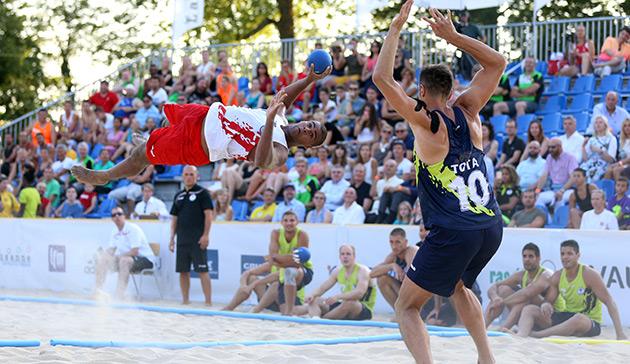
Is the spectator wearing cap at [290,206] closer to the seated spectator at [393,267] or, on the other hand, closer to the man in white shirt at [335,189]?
the man in white shirt at [335,189]

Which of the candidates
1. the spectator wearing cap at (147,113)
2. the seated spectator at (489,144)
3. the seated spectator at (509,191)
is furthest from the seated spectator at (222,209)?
the seated spectator at (509,191)

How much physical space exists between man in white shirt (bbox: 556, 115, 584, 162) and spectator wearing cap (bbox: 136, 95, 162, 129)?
7332 millimetres

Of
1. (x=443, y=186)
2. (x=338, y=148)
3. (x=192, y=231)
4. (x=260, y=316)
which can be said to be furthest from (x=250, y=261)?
(x=443, y=186)

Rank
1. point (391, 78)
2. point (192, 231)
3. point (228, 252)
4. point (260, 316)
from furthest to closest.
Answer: point (228, 252) → point (192, 231) → point (260, 316) → point (391, 78)

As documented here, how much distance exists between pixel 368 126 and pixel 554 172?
3291 mm

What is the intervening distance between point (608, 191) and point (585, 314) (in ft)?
8.68

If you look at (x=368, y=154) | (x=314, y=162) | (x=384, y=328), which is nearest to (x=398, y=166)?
(x=368, y=154)

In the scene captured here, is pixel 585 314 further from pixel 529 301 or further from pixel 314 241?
pixel 314 241

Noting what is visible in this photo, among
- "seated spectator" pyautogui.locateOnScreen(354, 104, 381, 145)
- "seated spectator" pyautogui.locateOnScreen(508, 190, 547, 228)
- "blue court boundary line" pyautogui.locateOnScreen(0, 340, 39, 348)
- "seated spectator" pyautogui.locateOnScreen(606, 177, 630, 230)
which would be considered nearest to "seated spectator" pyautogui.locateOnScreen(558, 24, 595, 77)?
"seated spectator" pyautogui.locateOnScreen(354, 104, 381, 145)

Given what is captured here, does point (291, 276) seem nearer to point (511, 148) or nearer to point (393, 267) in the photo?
point (393, 267)

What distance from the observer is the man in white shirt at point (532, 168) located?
12.3 m

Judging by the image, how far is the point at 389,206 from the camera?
12516 millimetres

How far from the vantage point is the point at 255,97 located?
16531 mm

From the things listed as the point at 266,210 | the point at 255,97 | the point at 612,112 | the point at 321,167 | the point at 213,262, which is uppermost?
the point at 255,97
